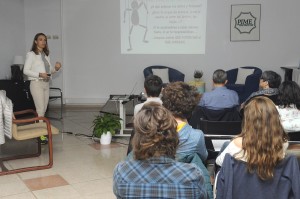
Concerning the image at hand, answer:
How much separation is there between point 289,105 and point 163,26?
5.55 metres

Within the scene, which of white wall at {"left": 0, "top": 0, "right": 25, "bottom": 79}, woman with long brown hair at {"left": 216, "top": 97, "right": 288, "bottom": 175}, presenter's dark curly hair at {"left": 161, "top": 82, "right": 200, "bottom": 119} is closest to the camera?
woman with long brown hair at {"left": 216, "top": 97, "right": 288, "bottom": 175}

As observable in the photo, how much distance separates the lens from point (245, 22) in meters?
8.16

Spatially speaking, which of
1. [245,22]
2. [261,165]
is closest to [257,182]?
[261,165]

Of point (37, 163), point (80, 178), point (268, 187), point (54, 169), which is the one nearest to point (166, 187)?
point (268, 187)

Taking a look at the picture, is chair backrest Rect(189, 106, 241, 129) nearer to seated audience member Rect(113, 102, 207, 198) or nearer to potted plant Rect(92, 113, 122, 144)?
potted plant Rect(92, 113, 122, 144)

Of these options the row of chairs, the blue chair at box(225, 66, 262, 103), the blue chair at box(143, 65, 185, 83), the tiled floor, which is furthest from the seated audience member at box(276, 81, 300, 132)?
the blue chair at box(143, 65, 185, 83)

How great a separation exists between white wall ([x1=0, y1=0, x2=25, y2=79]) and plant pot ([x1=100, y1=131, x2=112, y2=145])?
3.21 m

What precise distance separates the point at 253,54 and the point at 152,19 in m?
2.46

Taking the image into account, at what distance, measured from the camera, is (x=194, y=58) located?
836 centimetres

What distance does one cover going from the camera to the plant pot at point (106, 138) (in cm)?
518

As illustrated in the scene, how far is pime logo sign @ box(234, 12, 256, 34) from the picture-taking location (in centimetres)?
814

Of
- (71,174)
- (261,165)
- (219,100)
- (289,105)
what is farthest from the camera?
(71,174)

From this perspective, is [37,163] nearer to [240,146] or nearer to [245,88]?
[240,146]

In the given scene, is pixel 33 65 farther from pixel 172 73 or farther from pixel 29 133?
pixel 172 73
